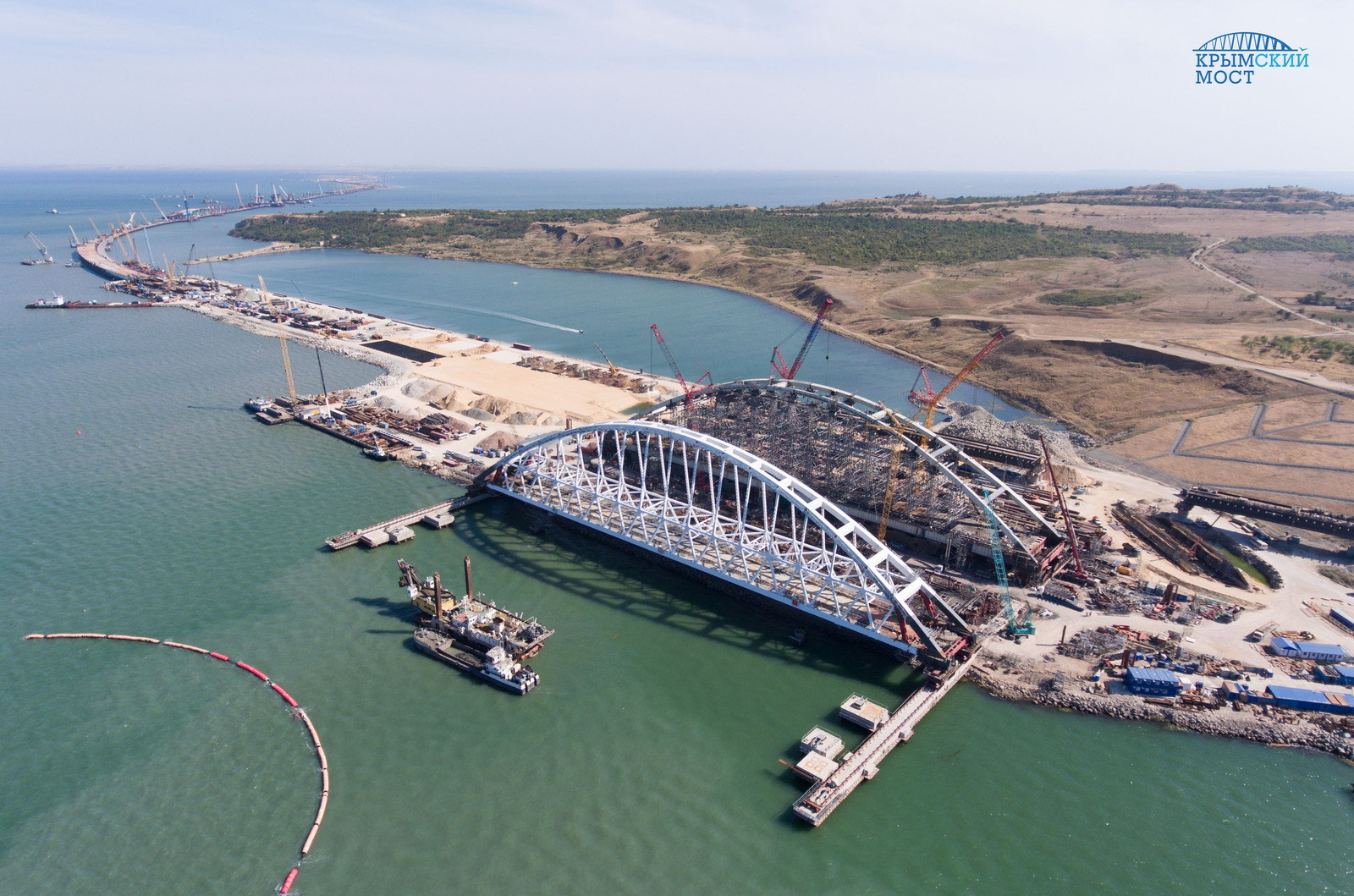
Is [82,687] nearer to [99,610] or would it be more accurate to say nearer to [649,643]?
[99,610]

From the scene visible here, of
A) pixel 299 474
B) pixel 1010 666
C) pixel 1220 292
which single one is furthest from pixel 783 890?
pixel 1220 292

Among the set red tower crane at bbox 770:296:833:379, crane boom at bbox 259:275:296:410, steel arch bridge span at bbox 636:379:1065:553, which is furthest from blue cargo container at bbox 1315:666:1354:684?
crane boom at bbox 259:275:296:410

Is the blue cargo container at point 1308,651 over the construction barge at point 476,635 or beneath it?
over

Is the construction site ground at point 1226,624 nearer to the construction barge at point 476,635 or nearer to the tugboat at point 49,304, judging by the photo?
the construction barge at point 476,635

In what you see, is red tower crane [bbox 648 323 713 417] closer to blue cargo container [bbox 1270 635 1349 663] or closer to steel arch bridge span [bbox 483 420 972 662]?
steel arch bridge span [bbox 483 420 972 662]

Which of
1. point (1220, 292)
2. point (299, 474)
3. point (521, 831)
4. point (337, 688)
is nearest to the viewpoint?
point (521, 831)

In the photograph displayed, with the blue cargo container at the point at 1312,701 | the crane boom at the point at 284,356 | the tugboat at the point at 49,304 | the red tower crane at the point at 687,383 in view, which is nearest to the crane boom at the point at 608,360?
the red tower crane at the point at 687,383
